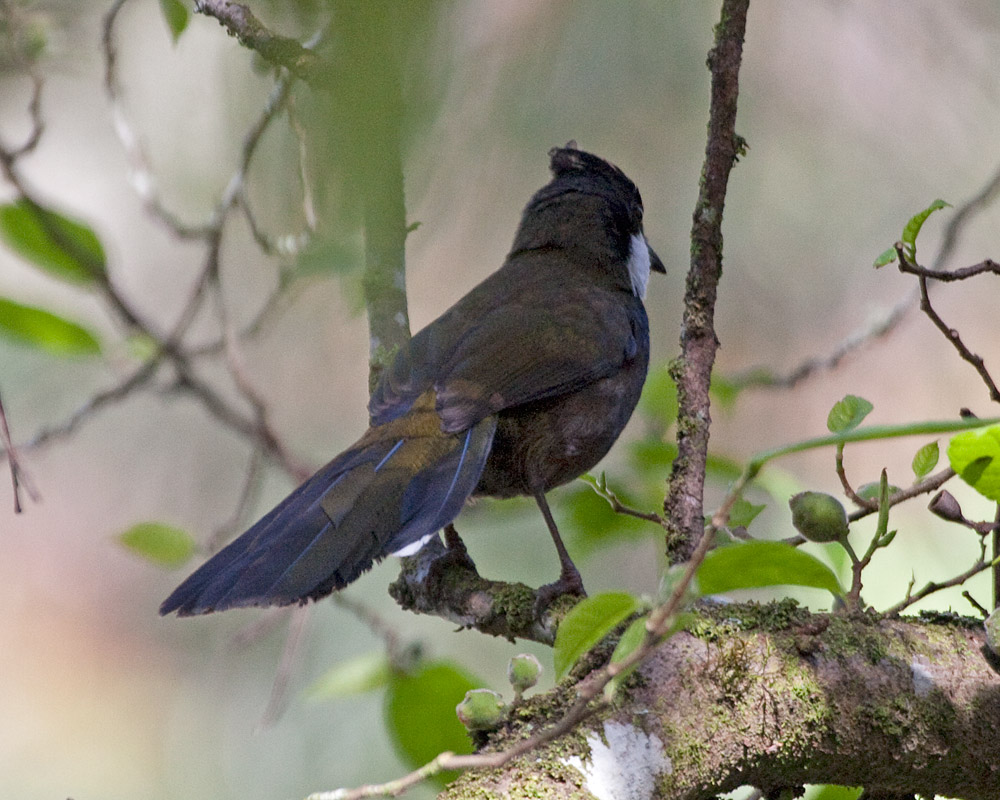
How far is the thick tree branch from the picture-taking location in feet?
6.60

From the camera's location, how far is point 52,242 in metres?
1.99

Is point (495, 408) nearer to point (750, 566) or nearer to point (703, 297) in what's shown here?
point (703, 297)

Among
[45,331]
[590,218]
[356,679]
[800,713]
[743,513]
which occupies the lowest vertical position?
[800,713]

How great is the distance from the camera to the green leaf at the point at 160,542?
2.53m

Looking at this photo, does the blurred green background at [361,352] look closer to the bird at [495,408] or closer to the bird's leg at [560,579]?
the bird at [495,408]

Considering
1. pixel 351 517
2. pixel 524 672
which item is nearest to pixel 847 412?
pixel 524 672

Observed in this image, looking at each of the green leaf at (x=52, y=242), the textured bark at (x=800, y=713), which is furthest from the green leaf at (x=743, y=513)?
the green leaf at (x=52, y=242)

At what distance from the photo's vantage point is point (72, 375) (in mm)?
5906

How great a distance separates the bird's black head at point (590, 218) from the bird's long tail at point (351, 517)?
1.08 metres

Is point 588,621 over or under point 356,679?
under

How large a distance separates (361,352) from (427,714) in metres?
4.17

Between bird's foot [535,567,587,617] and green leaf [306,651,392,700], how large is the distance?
0.44 meters

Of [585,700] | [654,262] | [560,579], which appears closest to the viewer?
[585,700]

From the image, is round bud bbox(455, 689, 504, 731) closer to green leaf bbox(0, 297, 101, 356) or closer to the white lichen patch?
the white lichen patch
